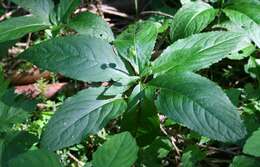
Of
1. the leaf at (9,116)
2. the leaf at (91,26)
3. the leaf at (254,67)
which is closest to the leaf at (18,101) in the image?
the leaf at (9,116)

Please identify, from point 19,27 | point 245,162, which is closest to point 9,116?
point 19,27

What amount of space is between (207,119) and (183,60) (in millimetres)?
246

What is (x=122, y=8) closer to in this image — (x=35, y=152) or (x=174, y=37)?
(x=174, y=37)

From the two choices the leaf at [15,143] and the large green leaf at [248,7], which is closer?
the leaf at [15,143]

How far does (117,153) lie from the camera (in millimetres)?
1219

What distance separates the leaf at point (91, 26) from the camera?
5.58 ft

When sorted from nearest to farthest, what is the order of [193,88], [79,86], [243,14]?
[193,88] < [243,14] < [79,86]

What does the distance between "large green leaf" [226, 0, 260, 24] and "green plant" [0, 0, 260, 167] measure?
19 millimetres

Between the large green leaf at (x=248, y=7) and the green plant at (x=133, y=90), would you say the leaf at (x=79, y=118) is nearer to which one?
the green plant at (x=133, y=90)

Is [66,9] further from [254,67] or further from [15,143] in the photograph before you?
[254,67]

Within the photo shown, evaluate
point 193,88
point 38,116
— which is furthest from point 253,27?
point 38,116

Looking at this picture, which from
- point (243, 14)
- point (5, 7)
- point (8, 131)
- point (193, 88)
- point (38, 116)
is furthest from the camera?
point (5, 7)

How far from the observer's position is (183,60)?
4.79ft

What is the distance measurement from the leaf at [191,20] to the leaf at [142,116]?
1.30 ft
